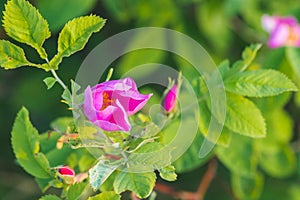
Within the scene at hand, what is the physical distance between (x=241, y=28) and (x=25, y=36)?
4.36 ft

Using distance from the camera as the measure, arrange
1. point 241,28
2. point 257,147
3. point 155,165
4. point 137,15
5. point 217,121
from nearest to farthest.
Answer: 1. point 155,165
2. point 217,121
3. point 257,147
4. point 137,15
5. point 241,28

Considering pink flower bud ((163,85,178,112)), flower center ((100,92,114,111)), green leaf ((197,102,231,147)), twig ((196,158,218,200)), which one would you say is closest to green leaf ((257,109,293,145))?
twig ((196,158,218,200))

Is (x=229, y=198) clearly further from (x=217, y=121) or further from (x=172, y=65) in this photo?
(x=217, y=121)

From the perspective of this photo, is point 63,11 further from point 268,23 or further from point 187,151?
point 268,23

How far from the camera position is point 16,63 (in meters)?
0.95

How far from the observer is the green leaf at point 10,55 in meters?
0.93

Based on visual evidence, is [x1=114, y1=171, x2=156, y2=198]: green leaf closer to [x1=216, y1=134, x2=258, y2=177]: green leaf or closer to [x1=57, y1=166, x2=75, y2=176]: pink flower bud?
[x1=57, y1=166, x2=75, y2=176]: pink flower bud

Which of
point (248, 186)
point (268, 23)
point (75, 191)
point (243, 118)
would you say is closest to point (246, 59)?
point (243, 118)

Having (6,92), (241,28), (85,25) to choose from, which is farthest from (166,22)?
(85,25)

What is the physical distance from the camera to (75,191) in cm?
96

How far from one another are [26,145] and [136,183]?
276 millimetres

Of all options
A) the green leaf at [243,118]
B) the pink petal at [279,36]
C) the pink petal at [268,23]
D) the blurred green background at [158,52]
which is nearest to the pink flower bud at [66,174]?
the green leaf at [243,118]

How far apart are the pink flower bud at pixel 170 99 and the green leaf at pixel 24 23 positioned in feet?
0.83

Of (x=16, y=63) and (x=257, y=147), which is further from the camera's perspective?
(x=257, y=147)
